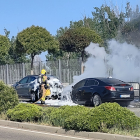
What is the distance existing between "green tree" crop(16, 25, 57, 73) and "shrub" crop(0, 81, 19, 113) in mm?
17713

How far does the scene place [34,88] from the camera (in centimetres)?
2091

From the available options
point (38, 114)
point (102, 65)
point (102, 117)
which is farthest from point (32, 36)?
point (102, 117)

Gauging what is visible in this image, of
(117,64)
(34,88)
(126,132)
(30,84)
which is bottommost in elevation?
(126,132)

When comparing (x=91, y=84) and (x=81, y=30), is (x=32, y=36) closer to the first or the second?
(x=81, y=30)

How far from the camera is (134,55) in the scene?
21344 millimetres

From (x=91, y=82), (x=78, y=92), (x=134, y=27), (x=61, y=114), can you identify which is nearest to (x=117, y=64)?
(x=134, y=27)

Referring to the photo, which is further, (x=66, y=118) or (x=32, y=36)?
(x=32, y=36)

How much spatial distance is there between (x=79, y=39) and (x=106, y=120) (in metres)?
26.4

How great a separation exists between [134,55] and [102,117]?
12.0m

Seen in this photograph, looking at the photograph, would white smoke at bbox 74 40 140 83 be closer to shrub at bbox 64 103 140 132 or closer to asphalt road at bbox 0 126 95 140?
shrub at bbox 64 103 140 132

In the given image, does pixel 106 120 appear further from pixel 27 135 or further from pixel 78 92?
pixel 78 92

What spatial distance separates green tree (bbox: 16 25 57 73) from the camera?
104ft

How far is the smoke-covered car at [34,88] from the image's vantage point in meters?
20.3

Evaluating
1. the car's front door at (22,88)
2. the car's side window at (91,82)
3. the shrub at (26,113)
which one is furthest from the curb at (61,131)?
the car's front door at (22,88)
